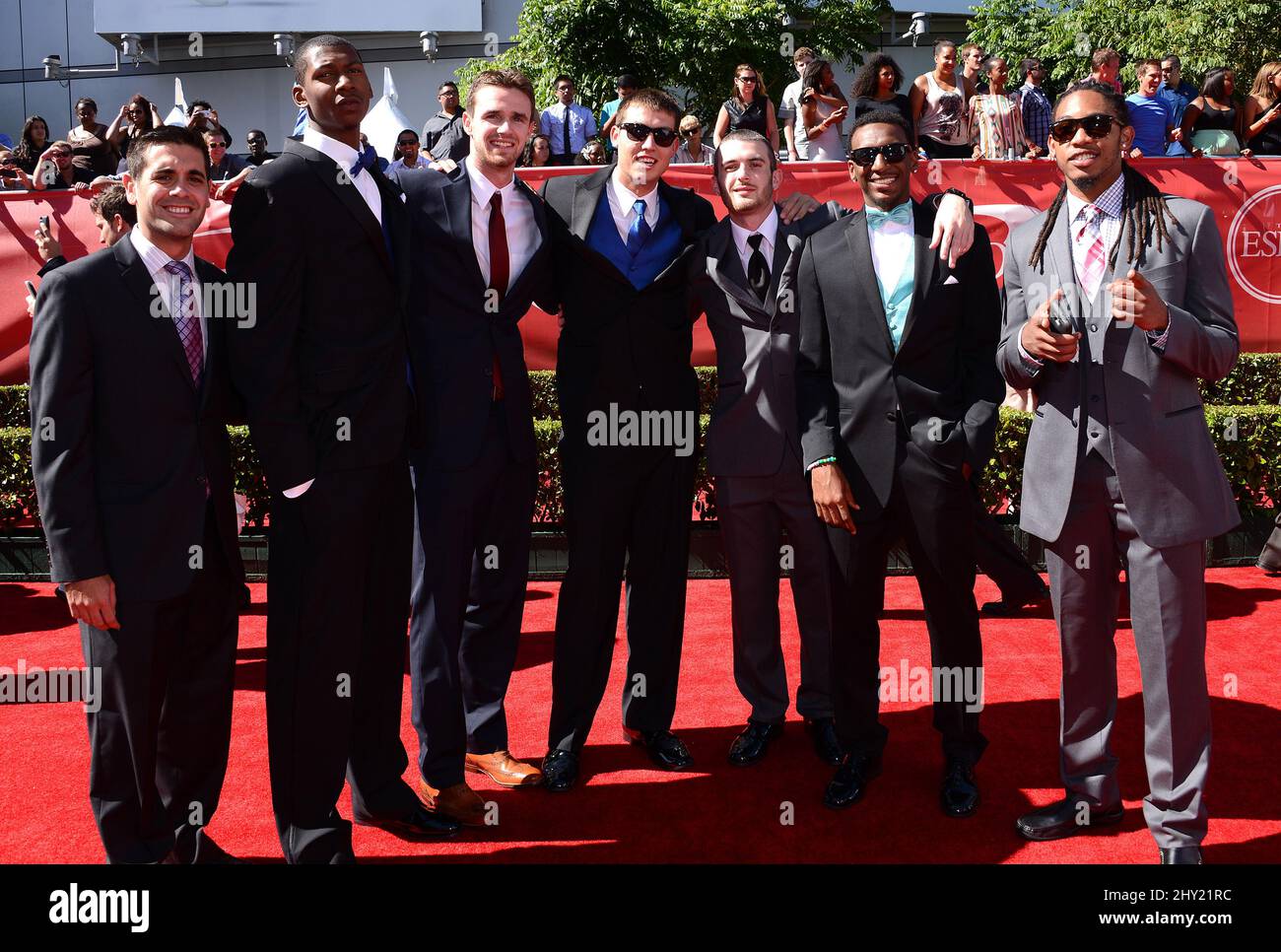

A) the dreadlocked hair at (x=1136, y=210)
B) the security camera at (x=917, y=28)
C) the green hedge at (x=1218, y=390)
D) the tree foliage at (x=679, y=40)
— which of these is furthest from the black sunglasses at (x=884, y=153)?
the security camera at (x=917, y=28)

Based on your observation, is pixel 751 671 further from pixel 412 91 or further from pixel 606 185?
pixel 412 91

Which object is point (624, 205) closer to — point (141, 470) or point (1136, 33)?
point (141, 470)

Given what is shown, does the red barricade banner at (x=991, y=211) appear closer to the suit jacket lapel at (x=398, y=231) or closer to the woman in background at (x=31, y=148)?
the woman in background at (x=31, y=148)

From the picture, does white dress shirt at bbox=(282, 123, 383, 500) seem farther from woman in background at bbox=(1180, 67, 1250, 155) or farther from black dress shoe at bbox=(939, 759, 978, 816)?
woman in background at bbox=(1180, 67, 1250, 155)

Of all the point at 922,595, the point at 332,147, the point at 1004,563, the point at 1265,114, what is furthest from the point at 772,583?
the point at 1265,114

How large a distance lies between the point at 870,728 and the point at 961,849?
577mm

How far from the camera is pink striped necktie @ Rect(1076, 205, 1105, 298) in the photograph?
3.68 meters

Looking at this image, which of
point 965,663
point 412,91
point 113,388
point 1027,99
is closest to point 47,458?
point 113,388

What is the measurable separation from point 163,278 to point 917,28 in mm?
41988

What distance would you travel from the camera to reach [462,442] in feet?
13.5

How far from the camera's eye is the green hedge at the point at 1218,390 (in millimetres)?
9273

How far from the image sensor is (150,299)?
11.2ft

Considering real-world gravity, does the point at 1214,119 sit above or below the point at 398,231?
above

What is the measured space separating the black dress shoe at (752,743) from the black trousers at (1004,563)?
2180mm
